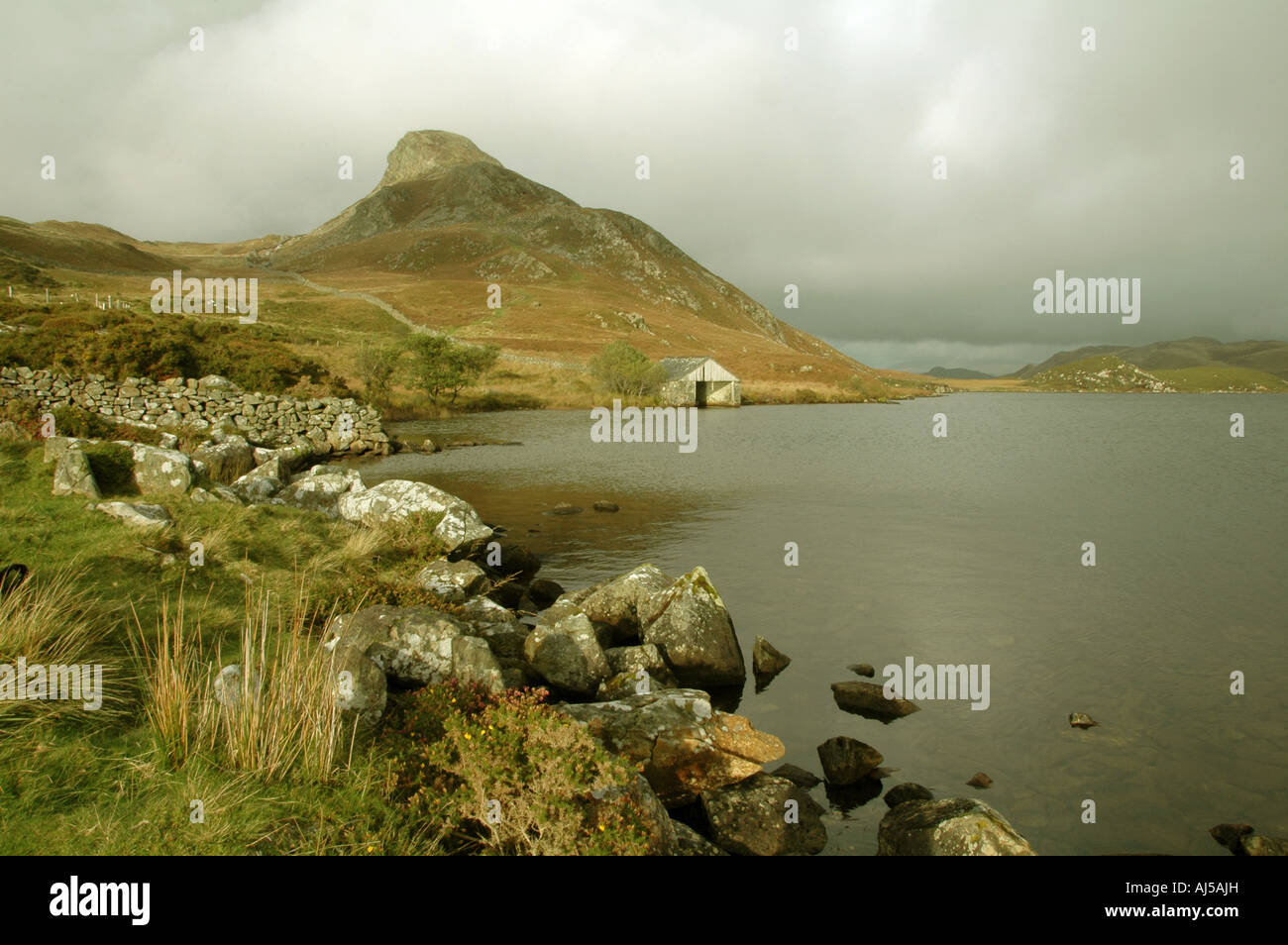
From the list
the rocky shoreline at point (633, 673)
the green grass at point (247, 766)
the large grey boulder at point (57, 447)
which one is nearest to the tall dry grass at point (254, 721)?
the green grass at point (247, 766)

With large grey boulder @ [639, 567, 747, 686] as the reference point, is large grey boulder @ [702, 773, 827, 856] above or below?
below

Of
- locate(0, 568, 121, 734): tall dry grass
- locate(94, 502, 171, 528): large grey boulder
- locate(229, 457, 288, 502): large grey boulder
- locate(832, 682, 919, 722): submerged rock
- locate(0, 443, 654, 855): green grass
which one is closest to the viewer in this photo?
locate(0, 443, 654, 855): green grass

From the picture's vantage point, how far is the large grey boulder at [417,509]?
54.4 ft

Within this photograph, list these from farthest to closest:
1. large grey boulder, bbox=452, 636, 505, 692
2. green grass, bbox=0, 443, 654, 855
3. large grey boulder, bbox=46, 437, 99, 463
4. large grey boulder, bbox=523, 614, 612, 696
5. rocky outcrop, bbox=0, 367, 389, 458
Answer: rocky outcrop, bbox=0, 367, 389, 458 < large grey boulder, bbox=46, 437, 99, 463 < large grey boulder, bbox=523, 614, 612, 696 < large grey boulder, bbox=452, 636, 505, 692 < green grass, bbox=0, 443, 654, 855

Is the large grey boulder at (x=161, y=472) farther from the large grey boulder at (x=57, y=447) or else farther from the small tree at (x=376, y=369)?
the small tree at (x=376, y=369)

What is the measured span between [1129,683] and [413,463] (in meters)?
31.9

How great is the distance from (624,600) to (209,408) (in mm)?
29598

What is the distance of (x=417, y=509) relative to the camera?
680 inches

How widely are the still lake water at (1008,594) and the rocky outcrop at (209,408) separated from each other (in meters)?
3.57

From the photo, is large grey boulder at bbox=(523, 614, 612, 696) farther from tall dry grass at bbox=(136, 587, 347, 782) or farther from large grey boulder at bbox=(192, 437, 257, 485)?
large grey boulder at bbox=(192, 437, 257, 485)

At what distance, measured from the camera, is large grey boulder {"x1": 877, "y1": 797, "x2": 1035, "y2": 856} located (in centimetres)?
667

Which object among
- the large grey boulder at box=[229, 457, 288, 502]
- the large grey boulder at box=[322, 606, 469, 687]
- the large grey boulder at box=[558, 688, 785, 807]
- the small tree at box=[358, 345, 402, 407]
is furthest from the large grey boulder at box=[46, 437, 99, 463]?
the small tree at box=[358, 345, 402, 407]

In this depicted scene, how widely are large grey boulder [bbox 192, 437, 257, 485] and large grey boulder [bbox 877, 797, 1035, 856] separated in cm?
2094

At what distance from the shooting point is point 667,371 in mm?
92438
